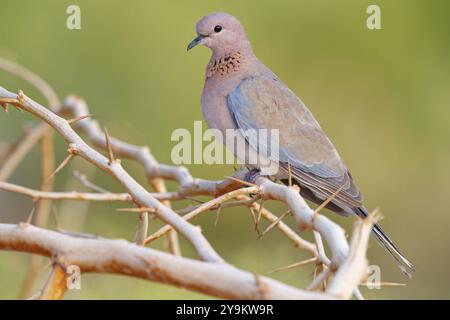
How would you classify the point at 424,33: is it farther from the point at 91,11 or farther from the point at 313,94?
the point at 91,11

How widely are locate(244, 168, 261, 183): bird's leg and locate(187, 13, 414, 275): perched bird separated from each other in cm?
8

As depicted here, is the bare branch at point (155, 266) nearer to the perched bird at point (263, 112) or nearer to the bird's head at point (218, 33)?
the perched bird at point (263, 112)

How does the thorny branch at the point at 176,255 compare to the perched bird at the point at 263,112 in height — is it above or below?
below

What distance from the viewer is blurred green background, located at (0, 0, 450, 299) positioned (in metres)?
4.45

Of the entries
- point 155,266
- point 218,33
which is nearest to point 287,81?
point 218,33

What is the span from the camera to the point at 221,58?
2.93 m

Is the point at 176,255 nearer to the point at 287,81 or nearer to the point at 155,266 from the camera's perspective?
the point at 155,266

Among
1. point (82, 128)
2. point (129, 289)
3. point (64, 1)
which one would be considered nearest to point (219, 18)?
point (82, 128)

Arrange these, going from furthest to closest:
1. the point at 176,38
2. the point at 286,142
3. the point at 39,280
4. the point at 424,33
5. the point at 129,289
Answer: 1. the point at 424,33
2. the point at 176,38
3. the point at 39,280
4. the point at 129,289
5. the point at 286,142

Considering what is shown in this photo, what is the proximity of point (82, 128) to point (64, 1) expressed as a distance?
1.97m

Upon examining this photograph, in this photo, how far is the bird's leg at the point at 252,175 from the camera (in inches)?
102

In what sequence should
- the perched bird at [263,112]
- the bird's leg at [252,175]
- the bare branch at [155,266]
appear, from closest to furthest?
the bare branch at [155,266] < the bird's leg at [252,175] < the perched bird at [263,112]

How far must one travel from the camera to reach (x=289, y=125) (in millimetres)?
2812

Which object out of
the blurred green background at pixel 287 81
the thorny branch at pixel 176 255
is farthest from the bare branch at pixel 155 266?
the blurred green background at pixel 287 81
